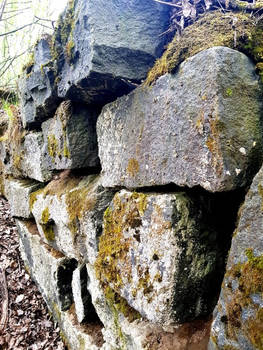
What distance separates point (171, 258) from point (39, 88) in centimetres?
205

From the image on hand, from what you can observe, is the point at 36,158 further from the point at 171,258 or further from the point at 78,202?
the point at 171,258

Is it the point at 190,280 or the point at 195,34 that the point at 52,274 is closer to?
the point at 190,280

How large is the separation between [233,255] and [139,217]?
59 cm

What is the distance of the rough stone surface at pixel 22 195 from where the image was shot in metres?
3.39

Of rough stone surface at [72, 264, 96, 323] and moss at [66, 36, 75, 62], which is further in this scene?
rough stone surface at [72, 264, 96, 323]

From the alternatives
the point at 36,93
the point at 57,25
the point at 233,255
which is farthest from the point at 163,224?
the point at 36,93

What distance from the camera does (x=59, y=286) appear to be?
2.64 m

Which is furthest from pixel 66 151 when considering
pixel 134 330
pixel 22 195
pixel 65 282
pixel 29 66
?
pixel 22 195

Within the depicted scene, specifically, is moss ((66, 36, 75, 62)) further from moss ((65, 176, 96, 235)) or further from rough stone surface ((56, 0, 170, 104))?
moss ((65, 176, 96, 235))

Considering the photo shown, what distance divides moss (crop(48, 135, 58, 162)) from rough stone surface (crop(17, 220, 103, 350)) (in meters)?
1.05

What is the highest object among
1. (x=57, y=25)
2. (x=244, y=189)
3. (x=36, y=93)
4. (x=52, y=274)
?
(x=57, y=25)

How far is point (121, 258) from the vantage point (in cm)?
167

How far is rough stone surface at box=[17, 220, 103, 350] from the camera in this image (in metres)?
2.28

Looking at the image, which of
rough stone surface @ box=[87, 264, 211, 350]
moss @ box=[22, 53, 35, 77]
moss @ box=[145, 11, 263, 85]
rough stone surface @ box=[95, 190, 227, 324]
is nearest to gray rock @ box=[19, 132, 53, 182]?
moss @ box=[22, 53, 35, 77]
